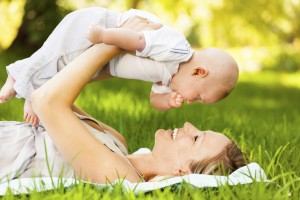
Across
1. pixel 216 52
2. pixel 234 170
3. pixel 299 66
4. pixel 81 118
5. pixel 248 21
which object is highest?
pixel 216 52

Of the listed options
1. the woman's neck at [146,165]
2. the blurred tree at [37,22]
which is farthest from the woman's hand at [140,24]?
the blurred tree at [37,22]

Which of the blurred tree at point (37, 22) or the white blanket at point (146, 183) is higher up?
the white blanket at point (146, 183)

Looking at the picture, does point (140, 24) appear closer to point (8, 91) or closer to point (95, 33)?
point (95, 33)

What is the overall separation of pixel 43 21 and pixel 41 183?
668 centimetres

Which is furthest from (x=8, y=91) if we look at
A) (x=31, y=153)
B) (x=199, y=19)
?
(x=199, y=19)

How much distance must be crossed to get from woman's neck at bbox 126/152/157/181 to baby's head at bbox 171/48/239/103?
344 millimetres

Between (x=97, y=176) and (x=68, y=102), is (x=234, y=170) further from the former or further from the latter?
(x=68, y=102)

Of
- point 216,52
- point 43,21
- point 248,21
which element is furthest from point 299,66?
point 216,52

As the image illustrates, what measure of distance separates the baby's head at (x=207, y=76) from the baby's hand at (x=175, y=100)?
3 cm

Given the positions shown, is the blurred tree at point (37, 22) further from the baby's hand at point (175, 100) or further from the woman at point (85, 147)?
the baby's hand at point (175, 100)

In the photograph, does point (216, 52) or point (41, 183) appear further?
point (216, 52)

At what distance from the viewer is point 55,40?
296cm

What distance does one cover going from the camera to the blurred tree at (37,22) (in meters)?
8.86

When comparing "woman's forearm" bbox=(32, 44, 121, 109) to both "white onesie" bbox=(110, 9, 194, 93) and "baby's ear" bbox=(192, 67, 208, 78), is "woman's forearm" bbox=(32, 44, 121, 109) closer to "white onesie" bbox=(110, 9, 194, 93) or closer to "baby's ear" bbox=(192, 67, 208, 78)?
"white onesie" bbox=(110, 9, 194, 93)
